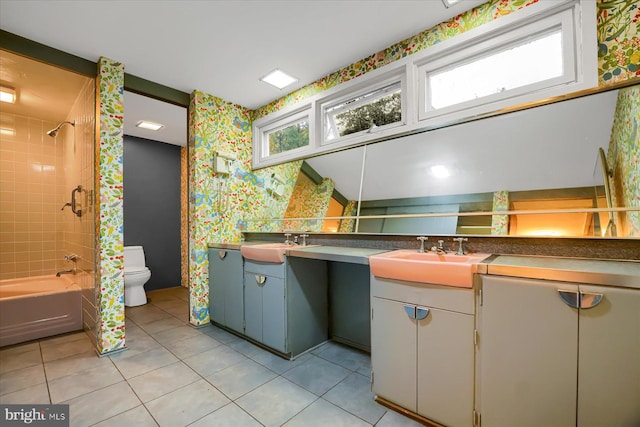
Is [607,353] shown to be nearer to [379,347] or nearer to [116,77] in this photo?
[379,347]

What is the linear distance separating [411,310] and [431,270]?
0.26m

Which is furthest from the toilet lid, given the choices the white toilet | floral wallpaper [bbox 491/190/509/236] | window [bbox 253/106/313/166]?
floral wallpaper [bbox 491/190/509/236]

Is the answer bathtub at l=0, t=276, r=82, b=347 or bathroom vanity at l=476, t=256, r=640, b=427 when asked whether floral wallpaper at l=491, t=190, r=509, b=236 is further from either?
bathtub at l=0, t=276, r=82, b=347

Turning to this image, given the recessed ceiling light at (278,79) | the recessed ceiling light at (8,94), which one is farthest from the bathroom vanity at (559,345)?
the recessed ceiling light at (8,94)

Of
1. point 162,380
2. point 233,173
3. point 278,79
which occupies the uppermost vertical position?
point 278,79

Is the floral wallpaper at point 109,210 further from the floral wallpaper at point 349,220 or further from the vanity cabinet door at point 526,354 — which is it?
the vanity cabinet door at point 526,354

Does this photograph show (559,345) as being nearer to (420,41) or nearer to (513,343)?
(513,343)

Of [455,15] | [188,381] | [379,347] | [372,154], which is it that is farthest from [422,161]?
[188,381]

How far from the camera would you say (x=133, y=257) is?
384cm

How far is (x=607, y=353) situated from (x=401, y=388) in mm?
907

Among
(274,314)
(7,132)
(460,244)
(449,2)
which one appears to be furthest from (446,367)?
(7,132)

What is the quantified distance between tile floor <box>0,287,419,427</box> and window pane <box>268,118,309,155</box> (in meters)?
1.96

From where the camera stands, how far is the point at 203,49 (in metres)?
2.19

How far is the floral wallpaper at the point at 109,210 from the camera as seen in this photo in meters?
2.26
